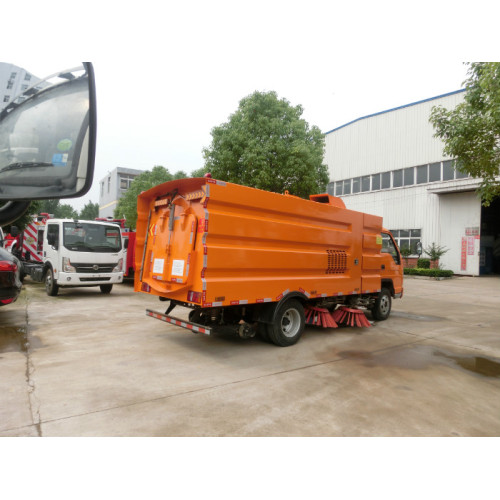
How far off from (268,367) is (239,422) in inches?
66.5

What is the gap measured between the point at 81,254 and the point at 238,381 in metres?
7.65

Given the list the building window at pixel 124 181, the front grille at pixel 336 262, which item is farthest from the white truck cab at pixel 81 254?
the building window at pixel 124 181

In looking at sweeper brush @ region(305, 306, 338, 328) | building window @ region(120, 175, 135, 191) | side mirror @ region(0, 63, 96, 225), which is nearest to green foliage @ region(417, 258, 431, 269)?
sweeper brush @ region(305, 306, 338, 328)

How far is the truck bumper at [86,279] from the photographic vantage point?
33.8 ft

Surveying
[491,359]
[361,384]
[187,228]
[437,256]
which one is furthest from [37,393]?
[437,256]

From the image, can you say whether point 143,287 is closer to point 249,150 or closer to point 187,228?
point 187,228

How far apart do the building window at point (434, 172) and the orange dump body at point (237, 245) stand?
19.4 m

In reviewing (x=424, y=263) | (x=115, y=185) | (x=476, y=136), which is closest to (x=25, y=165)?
(x=476, y=136)

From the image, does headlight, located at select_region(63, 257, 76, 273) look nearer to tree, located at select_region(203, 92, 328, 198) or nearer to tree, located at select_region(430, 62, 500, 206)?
tree, located at select_region(203, 92, 328, 198)

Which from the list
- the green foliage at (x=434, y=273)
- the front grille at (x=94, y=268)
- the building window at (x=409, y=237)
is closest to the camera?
the front grille at (x=94, y=268)

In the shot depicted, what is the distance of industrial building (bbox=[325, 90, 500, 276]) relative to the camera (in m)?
22.8

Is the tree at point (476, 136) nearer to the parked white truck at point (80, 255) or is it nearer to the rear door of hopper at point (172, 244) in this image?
the rear door of hopper at point (172, 244)

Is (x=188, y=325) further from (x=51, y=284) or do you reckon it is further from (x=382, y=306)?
(x=51, y=284)

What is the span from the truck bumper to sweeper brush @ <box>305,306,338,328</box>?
656 centimetres
